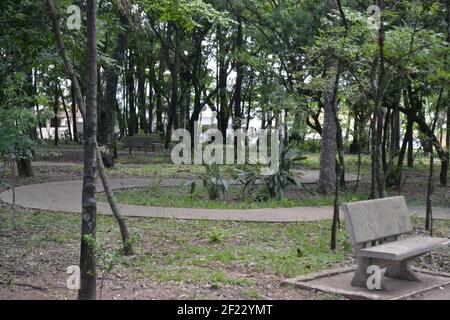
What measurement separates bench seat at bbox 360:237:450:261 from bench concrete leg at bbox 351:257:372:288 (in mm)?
111

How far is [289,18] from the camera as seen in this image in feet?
60.8

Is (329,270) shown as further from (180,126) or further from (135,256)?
(180,126)

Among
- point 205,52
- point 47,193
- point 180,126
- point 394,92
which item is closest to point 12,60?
point 47,193

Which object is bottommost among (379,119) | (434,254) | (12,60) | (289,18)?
(434,254)

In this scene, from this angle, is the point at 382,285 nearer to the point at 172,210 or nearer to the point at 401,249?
the point at 401,249

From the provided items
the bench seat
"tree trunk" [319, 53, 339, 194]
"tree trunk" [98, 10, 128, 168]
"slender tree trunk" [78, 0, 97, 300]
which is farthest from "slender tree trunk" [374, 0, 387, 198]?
"tree trunk" [98, 10, 128, 168]

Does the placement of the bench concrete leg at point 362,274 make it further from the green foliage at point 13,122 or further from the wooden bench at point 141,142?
the wooden bench at point 141,142

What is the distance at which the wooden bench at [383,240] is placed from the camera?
630 centimetres

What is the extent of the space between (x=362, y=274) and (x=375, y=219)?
0.78 meters

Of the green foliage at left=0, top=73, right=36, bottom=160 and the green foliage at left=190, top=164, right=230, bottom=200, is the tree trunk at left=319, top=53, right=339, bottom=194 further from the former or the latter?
the green foliage at left=0, top=73, right=36, bottom=160

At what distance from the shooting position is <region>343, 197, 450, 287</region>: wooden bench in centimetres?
630

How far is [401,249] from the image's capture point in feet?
20.8

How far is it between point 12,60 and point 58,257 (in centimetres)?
352

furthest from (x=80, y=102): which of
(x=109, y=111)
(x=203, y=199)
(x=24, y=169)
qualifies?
(x=109, y=111)
